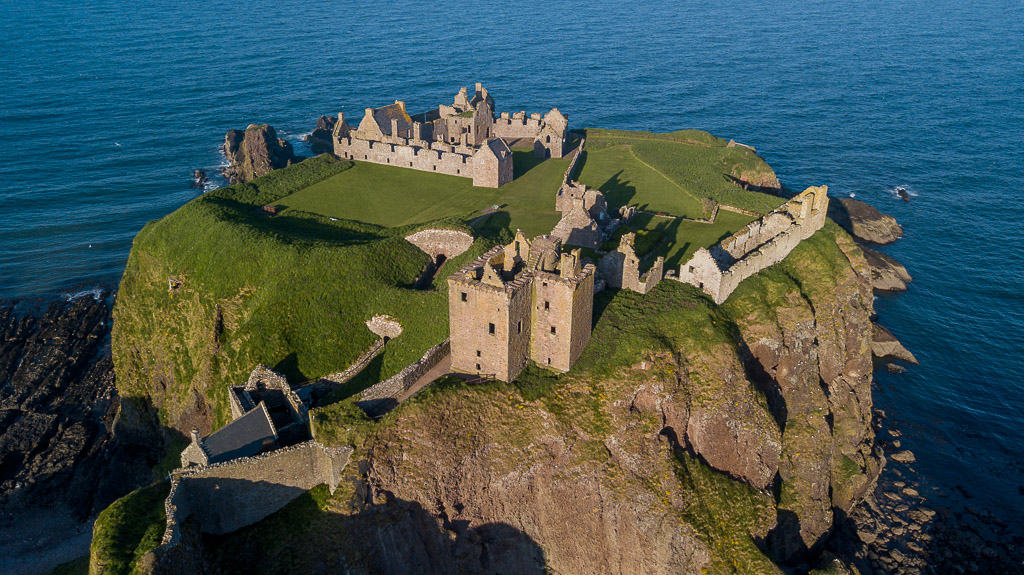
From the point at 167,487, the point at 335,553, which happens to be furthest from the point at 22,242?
the point at 335,553

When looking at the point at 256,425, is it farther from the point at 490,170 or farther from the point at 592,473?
the point at 490,170

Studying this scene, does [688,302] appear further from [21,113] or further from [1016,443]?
[21,113]

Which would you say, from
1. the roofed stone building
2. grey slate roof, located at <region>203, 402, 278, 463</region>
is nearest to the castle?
the roofed stone building

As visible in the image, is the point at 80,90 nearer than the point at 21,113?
No

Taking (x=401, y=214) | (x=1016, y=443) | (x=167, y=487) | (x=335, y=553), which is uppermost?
(x=401, y=214)

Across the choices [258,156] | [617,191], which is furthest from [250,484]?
[258,156]

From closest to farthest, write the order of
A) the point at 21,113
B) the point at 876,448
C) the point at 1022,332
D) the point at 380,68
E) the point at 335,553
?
the point at 335,553 → the point at 876,448 → the point at 1022,332 → the point at 21,113 → the point at 380,68

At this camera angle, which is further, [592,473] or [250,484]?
[592,473]

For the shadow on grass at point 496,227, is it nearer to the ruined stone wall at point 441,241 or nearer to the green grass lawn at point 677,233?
the ruined stone wall at point 441,241
